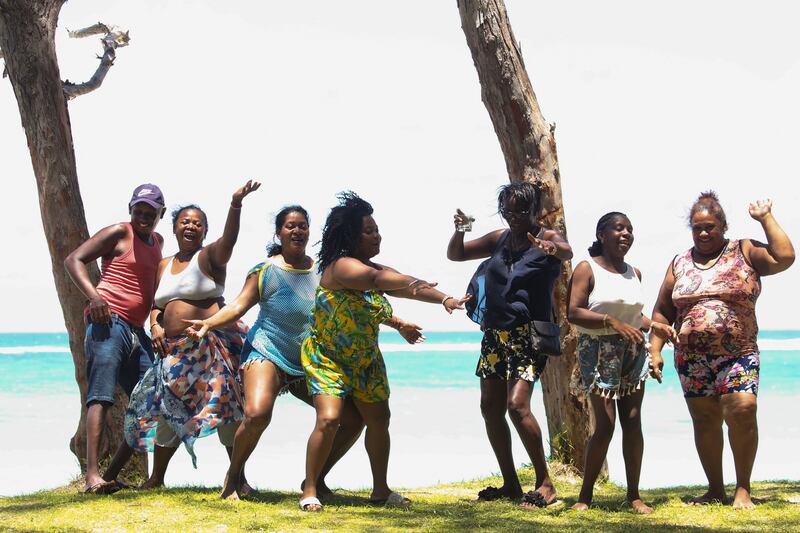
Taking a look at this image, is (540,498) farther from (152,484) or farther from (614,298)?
(152,484)

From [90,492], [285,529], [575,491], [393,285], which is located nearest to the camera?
[285,529]

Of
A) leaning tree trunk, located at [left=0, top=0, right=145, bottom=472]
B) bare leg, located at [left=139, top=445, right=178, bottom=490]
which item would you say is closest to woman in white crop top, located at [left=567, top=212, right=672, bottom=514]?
bare leg, located at [left=139, top=445, right=178, bottom=490]

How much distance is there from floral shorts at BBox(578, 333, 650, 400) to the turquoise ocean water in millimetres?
19744

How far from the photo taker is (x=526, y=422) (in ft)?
19.5

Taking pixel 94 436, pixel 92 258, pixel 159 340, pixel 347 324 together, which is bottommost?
pixel 94 436

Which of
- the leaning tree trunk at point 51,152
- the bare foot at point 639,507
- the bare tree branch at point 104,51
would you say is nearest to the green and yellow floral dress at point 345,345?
the bare foot at point 639,507

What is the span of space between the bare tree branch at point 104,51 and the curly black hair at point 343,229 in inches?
139

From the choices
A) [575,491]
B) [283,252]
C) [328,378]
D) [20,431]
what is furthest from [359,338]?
[20,431]

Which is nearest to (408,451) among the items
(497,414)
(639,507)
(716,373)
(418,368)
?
(497,414)

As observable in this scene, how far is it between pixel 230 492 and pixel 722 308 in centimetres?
340

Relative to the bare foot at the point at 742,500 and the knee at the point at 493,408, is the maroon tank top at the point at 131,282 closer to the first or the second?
the knee at the point at 493,408

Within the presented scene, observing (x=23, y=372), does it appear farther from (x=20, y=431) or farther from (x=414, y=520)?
(x=414, y=520)

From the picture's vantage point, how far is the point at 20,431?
16.8 meters

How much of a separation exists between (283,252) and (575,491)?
291 centimetres
